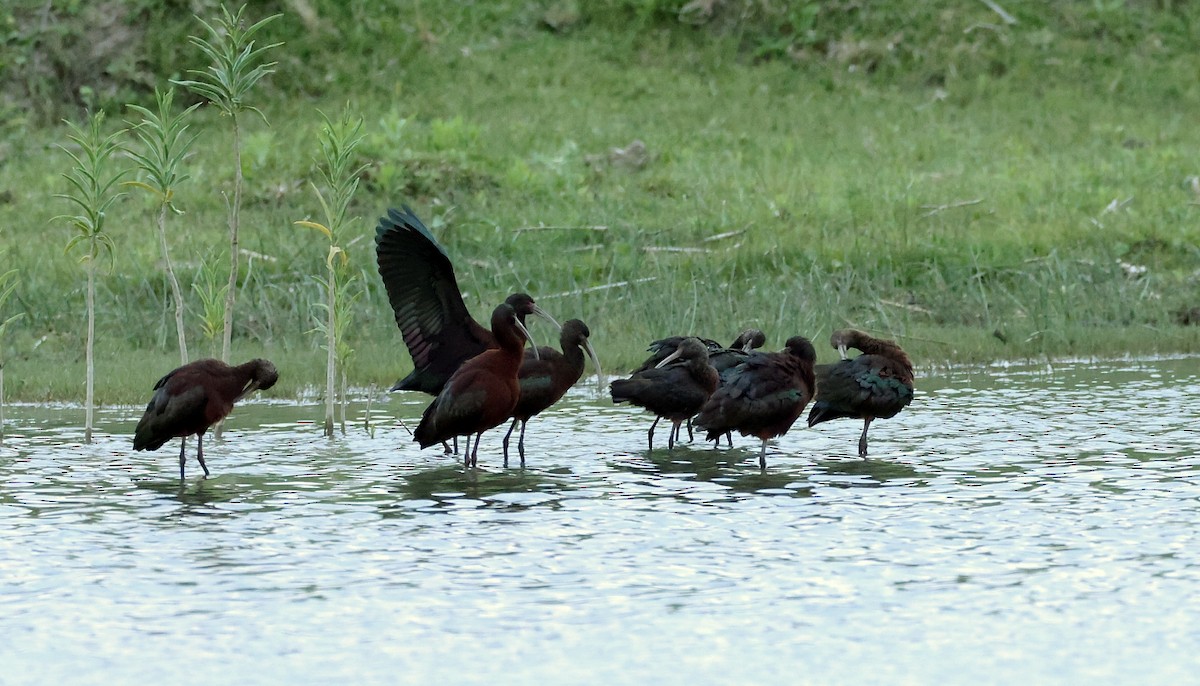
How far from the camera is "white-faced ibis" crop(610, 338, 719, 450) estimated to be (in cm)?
966

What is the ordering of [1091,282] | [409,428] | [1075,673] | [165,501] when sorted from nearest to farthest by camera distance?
[1075,673] → [165,501] → [409,428] → [1091,282]

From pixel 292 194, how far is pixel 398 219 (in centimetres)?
724

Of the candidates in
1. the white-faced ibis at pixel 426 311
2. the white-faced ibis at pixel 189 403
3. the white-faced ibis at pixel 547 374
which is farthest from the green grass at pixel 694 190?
the white-faced ibis at pixel 547 374

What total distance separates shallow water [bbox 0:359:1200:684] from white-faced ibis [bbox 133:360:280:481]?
24cm

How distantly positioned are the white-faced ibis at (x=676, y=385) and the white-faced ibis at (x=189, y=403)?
6.88ft

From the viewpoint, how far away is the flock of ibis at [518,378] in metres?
8.92

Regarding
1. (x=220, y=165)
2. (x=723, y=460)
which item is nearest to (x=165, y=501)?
(x=723, y=460)

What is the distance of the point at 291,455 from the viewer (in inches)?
378

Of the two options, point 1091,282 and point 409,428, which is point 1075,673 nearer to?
point 409,428

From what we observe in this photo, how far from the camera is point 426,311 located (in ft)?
33.2

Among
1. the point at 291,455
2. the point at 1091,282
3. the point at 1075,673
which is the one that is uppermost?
the point at 1091,282

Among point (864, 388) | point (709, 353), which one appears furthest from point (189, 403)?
point (864, 388)

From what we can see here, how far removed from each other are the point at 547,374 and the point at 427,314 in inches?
33.8

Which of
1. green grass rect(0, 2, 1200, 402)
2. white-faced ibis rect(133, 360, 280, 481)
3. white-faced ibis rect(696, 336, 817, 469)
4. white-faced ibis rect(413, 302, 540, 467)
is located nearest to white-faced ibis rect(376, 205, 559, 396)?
white-faced ibis rect(413, 302, 540, 467)
